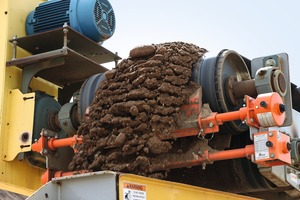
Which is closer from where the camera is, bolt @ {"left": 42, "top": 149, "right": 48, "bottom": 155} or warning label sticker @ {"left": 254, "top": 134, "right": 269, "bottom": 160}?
warning label sticker @ {"left": 254, "top": 134, "right": 269, "bottom": 160}

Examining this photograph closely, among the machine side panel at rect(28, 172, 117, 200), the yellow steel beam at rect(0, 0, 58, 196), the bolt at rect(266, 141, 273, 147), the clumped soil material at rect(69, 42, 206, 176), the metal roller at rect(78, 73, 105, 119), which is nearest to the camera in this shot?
the machine side panel at rect(28, 172, 117, 200)

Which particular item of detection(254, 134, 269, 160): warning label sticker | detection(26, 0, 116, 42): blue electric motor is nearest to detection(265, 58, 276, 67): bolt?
detection(254, 134, 269, 160): warning label sticker

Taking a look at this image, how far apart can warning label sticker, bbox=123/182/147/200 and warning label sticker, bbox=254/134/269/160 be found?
99cm

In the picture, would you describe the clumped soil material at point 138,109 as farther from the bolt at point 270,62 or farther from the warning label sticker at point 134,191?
the warning label sticker at point 134,191

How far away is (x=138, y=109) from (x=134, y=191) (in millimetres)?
1119

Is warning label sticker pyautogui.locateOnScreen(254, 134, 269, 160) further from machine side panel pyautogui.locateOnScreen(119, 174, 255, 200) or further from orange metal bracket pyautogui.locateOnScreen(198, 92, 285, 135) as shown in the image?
machine side panel pyautogui.locateOnScreen(119, 174, 255, 200)

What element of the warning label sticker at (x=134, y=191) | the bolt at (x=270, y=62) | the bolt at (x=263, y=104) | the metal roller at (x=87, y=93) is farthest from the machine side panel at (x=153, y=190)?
the metal roller at (x=87, y=93)

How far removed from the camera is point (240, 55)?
14.9 ft

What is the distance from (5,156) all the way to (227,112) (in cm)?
239

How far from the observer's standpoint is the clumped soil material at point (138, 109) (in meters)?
3.96

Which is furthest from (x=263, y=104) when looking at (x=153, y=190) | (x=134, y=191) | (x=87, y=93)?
(x=87, y=93)

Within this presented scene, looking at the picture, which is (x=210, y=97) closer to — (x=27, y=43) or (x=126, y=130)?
(x=126, y=130)

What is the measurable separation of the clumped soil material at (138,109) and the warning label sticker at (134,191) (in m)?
A: 0.80

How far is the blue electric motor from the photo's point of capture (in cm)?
575
